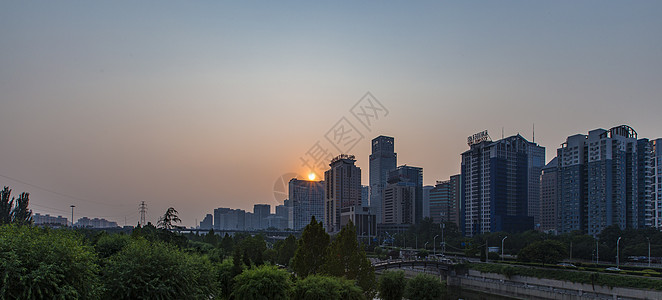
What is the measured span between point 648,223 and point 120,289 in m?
93.9

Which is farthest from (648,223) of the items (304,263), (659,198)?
(304,263)

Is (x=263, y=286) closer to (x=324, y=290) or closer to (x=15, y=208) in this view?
(x=324, y=290)

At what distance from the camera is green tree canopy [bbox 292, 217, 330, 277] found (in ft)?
92.0

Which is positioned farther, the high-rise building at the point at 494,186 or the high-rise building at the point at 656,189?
the high-rise building at the point at 494,186

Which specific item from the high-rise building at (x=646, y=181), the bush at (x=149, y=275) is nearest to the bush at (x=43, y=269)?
the bush at (x=149, y=275)

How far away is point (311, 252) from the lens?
28.4m

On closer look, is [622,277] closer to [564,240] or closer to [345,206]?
[564,240]

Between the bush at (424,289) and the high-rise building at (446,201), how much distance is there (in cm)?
10580

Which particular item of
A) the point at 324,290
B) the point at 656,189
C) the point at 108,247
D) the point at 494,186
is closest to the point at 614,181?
the point at 656,189

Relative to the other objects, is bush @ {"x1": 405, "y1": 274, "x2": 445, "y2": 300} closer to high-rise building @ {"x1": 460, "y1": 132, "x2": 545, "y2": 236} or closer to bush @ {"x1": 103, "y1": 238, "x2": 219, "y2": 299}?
bush @ {"x1": 103, "y1": 238, "x2": 219, "y2": 299}

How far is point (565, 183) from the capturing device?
9512 cm

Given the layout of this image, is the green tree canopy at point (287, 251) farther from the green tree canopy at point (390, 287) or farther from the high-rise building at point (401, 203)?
the high-rise building at point (401, 203)

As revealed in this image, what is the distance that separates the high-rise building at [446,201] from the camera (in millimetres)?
141125

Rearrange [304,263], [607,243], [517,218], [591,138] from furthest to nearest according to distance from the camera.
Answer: [517,218], [591,138], [607,243], [304,263]
